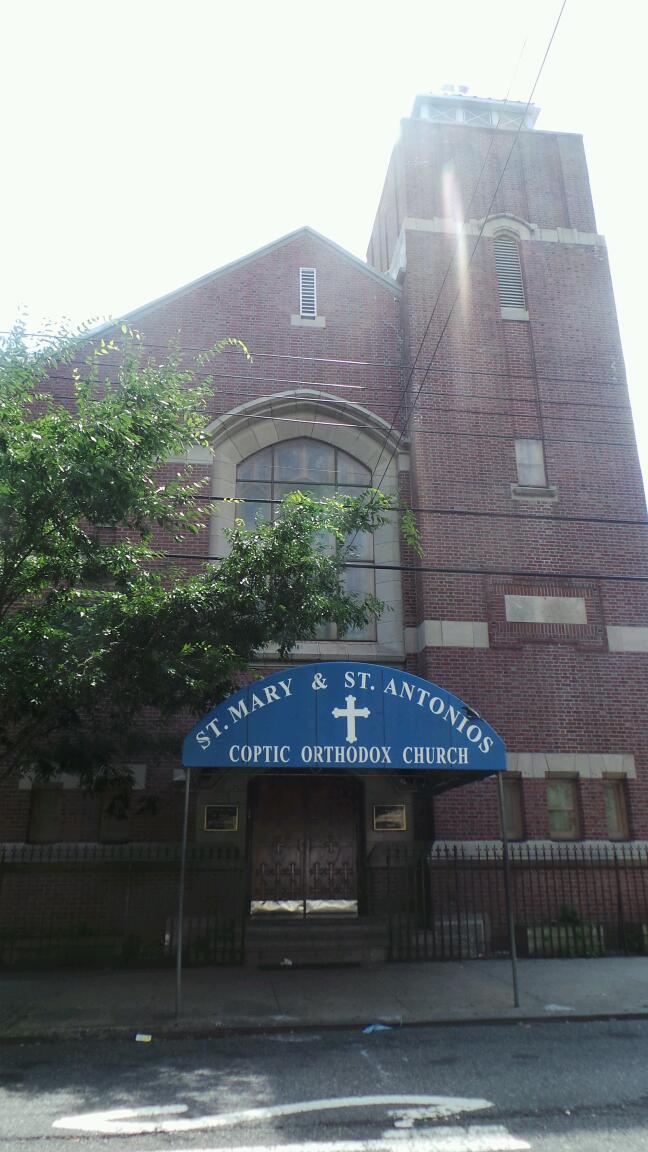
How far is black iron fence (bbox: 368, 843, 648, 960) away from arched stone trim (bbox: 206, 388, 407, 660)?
13.7 feet

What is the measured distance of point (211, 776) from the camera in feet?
44.3

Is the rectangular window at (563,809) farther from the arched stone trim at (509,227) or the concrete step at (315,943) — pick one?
the arched stone trim at (509,227)

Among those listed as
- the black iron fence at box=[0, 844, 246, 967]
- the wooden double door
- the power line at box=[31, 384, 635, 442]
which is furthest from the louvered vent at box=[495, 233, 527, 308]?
the black iron fence at box=[0, 844, 246, 967]

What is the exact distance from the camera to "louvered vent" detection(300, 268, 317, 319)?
1720cm

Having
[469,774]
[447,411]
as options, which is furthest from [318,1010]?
[447,411]

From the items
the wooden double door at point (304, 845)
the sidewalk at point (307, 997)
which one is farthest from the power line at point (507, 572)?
the sidewalk at point (307, 997)

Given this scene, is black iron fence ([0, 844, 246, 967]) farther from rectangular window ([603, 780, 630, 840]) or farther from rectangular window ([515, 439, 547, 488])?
rectangular window ([515, 439, 547, 488])

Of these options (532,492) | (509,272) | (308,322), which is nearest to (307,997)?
(532,492)

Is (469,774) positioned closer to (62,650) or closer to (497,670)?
(497,670)

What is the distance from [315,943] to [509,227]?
1460 centimetres

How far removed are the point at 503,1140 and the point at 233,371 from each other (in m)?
13.8

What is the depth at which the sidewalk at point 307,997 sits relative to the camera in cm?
893

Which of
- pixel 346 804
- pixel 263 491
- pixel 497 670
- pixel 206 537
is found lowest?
pixel 346 804

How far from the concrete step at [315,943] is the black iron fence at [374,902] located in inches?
7.9
